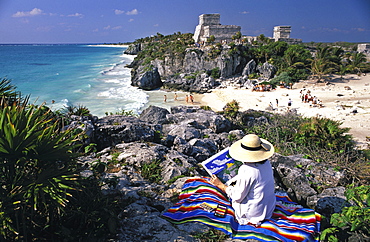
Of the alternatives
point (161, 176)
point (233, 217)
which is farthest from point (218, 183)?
point (161, 176)

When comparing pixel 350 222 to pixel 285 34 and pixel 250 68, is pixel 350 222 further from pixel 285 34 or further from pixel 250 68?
pixel 285 34

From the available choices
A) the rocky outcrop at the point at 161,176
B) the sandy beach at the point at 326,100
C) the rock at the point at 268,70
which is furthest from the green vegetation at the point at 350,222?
the rock at the point at 268,70

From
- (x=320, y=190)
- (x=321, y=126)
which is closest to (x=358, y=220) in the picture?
(x=320, y=190)

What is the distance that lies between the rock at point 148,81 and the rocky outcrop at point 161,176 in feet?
80.6

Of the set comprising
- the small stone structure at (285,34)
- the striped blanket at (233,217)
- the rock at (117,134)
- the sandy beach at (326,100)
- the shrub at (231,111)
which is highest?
the small stone structure at (285,34)

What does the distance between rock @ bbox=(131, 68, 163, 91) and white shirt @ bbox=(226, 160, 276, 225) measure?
2951 centimetres

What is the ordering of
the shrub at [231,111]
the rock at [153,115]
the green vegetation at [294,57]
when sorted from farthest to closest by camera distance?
the green vegetation at [294,57] → the shrub at [231,111] → the rock at [153,115]

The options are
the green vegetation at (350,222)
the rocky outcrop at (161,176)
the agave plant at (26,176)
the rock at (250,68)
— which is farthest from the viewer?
the rock at (250,68)

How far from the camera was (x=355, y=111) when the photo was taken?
52.3ft

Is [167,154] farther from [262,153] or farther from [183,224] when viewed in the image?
[262,153]

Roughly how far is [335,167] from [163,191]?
3.44m

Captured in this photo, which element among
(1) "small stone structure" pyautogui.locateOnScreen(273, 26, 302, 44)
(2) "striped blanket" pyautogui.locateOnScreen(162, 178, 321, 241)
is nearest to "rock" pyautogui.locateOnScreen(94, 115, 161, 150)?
(2) "striped blanket" pyautogui.locateOnScreen(162, 178, 321, 241)

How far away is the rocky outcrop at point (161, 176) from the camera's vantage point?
9.68ft

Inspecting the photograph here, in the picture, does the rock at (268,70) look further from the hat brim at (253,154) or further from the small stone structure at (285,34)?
the hat brim at (253,154)
